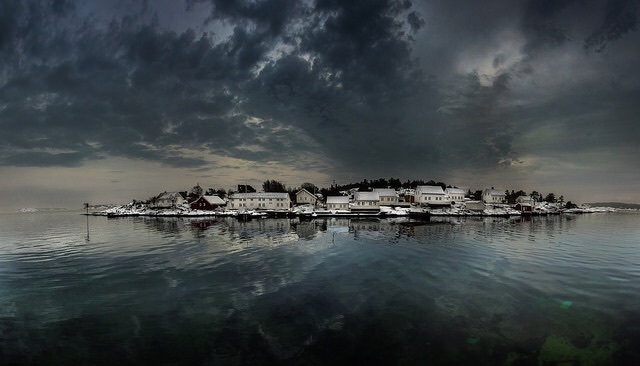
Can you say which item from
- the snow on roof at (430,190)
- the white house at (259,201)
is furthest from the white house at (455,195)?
the white house at (259,201)

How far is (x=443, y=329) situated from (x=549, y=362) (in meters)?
3.96

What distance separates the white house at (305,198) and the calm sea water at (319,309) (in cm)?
10508

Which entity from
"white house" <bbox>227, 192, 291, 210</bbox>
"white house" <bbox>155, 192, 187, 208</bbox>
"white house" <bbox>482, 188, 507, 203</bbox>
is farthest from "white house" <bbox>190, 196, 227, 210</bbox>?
"white house" <bbox>482, 188, 507, 203</bbox>

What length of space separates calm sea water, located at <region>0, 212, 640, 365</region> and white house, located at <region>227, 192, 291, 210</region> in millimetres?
92084

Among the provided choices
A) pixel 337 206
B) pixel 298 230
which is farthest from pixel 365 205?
pixel 298 230

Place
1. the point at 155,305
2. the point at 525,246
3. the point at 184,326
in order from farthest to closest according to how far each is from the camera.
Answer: the point at 525,246 → the point at 155,305 → the point at 184,326

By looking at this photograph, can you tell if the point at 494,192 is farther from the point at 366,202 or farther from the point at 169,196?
the point at 169,196

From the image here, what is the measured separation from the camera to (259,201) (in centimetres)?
12519

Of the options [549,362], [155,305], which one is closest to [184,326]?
[155,305]

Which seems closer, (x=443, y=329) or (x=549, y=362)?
(x=549, y=362)

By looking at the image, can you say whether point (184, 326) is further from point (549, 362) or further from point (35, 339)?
point (549, 362)

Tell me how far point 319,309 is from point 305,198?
123 metres

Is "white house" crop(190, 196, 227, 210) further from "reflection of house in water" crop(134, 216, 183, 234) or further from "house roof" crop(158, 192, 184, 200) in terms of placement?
"reflection of house in water" crop(134, 216, 183, 234)

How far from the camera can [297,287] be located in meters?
21.2
